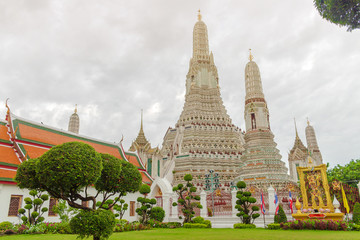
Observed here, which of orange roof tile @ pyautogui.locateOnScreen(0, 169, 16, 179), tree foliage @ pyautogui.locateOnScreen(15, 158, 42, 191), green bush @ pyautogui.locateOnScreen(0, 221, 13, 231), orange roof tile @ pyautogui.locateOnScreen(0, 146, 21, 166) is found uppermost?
orange roof tile @ pyautogui.locateOnScreen(0, 146, 21, 166)

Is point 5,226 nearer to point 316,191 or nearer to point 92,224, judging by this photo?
point 92,224

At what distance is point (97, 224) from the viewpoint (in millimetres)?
8188

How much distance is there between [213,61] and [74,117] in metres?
28.6

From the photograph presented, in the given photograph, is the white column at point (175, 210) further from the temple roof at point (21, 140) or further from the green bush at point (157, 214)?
the temple roof at point (21, 140)

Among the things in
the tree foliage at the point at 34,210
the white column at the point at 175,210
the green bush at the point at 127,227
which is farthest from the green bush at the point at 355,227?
the tree foliage at the point at 34,210

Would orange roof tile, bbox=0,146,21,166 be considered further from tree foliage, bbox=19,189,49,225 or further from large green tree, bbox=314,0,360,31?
large green tree, bbox=314,0,360,31

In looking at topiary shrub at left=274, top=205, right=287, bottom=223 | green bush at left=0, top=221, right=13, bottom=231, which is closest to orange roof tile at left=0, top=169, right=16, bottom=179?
green bush at left=0, top=221, right=13, bottom=231

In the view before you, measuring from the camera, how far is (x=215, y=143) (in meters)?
40.4

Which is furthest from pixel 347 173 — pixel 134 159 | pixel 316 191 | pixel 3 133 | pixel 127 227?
pixel 3 133

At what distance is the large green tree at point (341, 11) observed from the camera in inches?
317

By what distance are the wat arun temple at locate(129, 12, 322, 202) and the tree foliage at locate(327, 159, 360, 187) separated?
4609mm

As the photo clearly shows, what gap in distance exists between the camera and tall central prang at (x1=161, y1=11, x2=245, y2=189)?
122 ft

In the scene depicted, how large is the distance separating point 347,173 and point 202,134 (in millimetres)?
19124

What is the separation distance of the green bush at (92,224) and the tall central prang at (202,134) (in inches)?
1087
